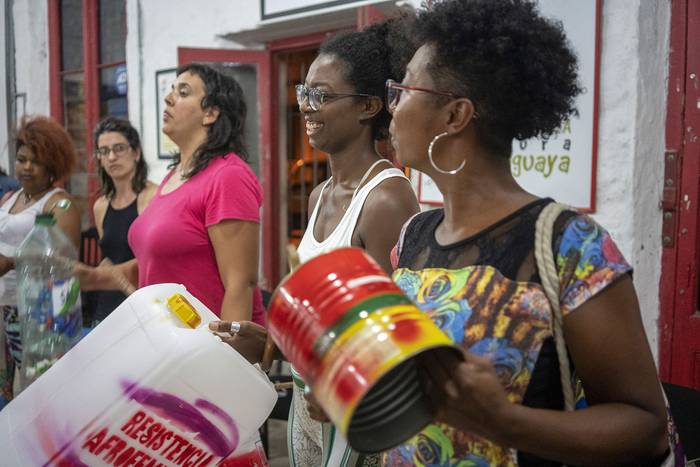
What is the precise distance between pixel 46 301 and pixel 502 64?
194 cm

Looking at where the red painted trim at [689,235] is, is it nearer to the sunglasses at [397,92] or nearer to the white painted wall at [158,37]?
the sunglasses at [397,92]

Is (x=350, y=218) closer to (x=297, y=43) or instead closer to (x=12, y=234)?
(x=12, y=234)

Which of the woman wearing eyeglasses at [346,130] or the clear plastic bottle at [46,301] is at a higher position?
the woman wearing eyeglasses at [346,130]

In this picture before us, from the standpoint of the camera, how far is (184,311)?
1.48 m

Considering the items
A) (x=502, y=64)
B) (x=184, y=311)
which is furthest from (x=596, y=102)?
(x=184, y=311)

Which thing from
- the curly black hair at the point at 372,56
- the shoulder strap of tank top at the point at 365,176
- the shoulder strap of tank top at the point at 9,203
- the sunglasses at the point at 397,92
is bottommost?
the shoulder strap of tank top at the point at 9,203

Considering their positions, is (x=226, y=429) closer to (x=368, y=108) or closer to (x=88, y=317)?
(x=368, y=108)

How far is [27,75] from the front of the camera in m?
6.67

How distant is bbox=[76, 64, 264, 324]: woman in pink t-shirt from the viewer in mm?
1936

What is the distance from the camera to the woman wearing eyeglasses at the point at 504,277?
0.92 metres

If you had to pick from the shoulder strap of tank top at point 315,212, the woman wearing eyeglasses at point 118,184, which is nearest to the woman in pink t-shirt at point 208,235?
the shoulder strap of tank top at point 315,212

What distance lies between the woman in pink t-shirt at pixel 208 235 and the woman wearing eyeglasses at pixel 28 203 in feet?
4.21

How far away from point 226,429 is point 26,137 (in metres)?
2.64

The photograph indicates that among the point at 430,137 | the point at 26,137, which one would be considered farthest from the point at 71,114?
the point at 430,137
